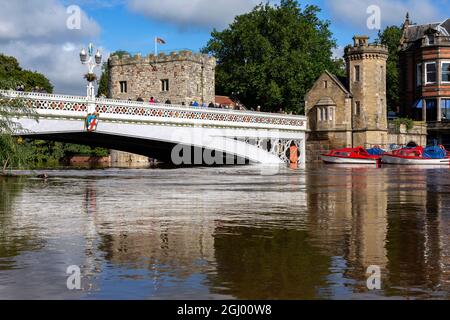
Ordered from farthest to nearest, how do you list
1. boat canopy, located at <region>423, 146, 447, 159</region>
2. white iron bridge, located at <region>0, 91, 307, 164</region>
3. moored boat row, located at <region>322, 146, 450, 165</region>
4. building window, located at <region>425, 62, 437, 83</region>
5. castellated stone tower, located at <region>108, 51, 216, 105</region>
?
building window, located at <region>425, 62, 437, 83</region> → castellated stone tower, located at <region>108, 51, 216, 105</region> → boat canopy, located at <region>423, 146, 447, 159</region> → moored boat row, located at <region>322, 146, 450, 165</region> → white iron bridge, located at <region>0, 91, 307, 164</region>

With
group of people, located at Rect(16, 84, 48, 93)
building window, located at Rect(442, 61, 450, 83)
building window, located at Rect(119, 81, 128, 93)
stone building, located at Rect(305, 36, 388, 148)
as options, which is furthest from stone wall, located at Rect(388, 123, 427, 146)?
group of people, located at Rect(16, 84, 48, 93)

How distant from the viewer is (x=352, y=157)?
5544 centimetres

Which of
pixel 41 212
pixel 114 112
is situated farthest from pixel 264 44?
pixel 41 212

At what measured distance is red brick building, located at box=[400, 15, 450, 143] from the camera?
68.2 meters

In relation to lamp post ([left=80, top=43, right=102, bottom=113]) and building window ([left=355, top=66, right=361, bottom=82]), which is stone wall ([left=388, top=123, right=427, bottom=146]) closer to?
building window ([left=355, top=66, right=361, bottom=82])

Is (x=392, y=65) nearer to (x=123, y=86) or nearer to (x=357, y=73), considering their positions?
(x=357, y=73)

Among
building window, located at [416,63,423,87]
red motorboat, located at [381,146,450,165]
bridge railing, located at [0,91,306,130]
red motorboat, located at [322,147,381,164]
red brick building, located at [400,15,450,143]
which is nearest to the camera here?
bridge railing, located at [0,91,306,130]

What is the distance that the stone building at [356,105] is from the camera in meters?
65.6

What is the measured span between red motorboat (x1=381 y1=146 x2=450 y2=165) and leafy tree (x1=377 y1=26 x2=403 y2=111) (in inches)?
1053

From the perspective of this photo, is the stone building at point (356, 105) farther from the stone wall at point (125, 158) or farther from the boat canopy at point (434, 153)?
the stone wall at point (125, 158)

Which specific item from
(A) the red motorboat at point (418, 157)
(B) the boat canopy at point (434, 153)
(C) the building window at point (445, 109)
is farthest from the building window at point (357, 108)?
(B) the boat canopy at point (434, 153)

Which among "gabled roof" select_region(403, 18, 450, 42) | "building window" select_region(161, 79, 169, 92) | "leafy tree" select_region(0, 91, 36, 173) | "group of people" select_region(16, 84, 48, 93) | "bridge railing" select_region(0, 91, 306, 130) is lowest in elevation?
"leafy tree" select_region(0, 91, 36, 173)

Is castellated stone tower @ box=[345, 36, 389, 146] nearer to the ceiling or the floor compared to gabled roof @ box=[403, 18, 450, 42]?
nearer to the floor
